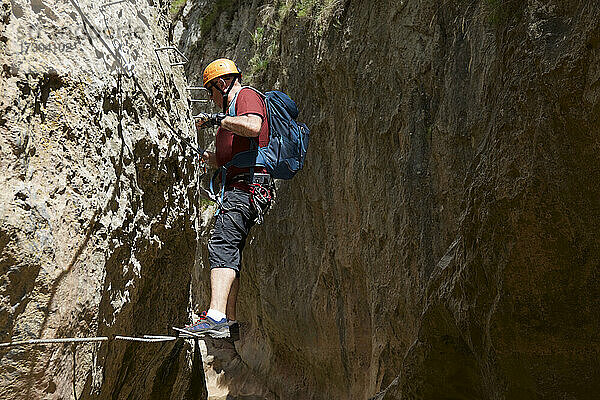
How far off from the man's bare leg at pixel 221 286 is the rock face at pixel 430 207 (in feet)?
4.23

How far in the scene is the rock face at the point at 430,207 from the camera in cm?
297

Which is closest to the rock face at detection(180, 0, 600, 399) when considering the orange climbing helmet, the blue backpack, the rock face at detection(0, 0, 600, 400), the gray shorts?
the rock face at detection(0, 0, 600, 400)

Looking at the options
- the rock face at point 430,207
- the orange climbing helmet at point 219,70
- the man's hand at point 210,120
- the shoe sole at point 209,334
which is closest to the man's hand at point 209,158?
the man's hand at point 210,120

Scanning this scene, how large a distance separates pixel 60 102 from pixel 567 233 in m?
2.46

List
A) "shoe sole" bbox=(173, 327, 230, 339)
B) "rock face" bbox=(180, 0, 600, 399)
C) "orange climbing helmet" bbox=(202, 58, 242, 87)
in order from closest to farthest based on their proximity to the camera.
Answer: "rock face" bbox=(180, 0, 600, 399), "shoe sole" bbox=(173, 327, 230, 339), "orange climbing helmet" bbox=(202, 58, 242, 87)

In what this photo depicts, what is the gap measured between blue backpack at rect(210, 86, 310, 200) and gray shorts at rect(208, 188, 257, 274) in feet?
0.66

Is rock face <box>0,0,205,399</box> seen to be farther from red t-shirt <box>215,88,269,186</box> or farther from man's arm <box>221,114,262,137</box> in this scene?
red t-shirt <box>215,88,269,186</box>

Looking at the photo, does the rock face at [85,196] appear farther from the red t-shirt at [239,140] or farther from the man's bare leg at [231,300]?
the red t-shirt at [239,140]

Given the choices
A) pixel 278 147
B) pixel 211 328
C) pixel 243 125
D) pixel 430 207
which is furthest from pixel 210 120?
pixel 430 207

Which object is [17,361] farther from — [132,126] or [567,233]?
[567,233]

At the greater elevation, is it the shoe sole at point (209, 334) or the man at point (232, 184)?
the man at point (232, 184)

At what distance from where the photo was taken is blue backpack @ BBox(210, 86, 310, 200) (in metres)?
4.75

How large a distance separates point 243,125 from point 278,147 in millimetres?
438

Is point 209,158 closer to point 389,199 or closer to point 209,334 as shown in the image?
point 209,334
